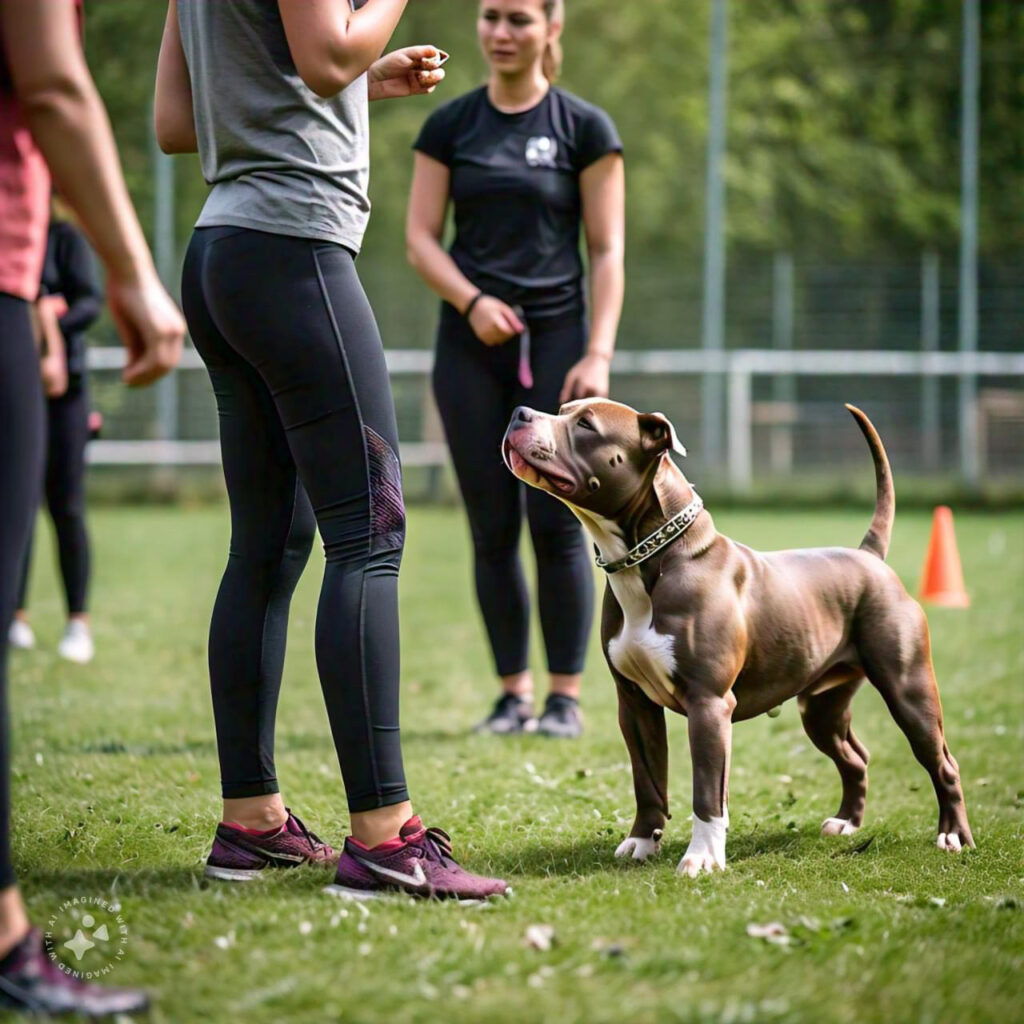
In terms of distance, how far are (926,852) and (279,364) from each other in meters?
2.10

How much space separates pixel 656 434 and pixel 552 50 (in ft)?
7.98

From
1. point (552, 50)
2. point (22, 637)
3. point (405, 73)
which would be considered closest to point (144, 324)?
point (405, 73)

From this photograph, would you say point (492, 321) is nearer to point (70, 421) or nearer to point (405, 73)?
point (405, 73)

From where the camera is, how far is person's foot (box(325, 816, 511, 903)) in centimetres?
309

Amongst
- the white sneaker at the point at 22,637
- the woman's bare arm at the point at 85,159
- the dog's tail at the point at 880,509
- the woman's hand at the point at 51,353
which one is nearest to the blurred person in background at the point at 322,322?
the woman's bare arm at the point at 85,159

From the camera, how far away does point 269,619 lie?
132 inches

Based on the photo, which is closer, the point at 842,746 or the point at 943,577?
the point at 842,746

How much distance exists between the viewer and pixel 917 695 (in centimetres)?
385

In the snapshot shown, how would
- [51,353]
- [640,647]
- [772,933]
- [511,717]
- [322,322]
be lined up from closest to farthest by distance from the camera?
[772,933] → [322,322] → [640,647] → [511,717] → [51,353]

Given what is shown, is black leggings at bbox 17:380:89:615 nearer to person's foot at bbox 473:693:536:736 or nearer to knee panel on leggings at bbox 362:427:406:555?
person's foot at bbox 473:693:536:736

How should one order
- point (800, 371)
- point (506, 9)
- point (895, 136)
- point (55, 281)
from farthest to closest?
point (895, 136) → point (800, 371) → point (55, 281) → point (506, 9)

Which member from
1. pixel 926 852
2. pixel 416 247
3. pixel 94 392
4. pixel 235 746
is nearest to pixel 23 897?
pixel 235 746

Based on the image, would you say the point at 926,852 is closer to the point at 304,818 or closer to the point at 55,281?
the point at 304,818

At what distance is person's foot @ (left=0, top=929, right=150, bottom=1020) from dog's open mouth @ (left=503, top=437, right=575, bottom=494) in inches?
64.7
